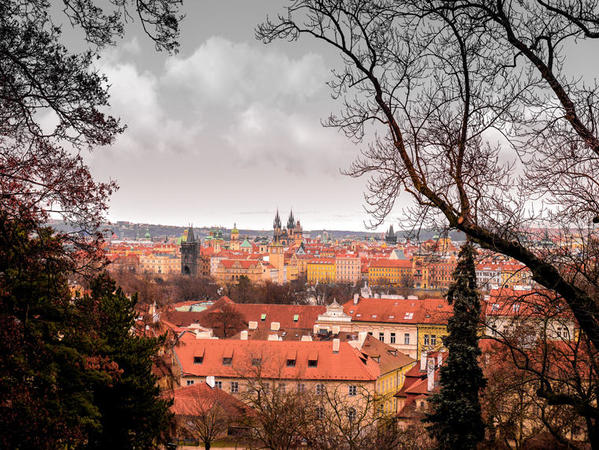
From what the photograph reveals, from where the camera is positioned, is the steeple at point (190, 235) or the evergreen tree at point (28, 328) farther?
the steeple at point (190, 235)

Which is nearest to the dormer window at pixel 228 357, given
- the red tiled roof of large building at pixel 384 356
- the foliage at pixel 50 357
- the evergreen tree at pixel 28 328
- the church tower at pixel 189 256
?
the red tiled roof of large building at pixel 384 356

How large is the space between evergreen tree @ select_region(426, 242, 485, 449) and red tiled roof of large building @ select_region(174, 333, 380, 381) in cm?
1107

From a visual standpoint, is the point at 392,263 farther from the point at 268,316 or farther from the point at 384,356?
the point at 384,356

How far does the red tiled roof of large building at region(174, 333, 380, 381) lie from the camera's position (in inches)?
1088

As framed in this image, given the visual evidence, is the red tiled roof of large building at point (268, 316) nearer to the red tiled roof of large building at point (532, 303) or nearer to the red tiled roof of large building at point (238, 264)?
the red tiled roof of large building at point (532, 303)

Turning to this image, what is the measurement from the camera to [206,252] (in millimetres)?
152375

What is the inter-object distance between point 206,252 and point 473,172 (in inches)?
5872

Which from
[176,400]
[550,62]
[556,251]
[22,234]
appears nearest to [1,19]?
[22,234]

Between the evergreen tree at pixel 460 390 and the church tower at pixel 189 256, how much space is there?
11714cm

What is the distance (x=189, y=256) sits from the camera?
13288cm

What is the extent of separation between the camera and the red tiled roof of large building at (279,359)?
27641 mm

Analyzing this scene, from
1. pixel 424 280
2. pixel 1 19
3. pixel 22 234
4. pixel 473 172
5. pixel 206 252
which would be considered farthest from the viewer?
pixel 206 252

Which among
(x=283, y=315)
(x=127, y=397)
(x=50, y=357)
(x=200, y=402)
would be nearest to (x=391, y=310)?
(x=283, y=315)

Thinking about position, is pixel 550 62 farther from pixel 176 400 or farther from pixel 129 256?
pixel 129 256
